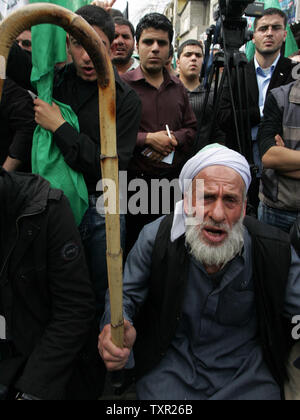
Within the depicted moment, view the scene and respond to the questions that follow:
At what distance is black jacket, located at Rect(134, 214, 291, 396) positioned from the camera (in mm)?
1633

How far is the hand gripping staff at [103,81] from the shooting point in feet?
2.99

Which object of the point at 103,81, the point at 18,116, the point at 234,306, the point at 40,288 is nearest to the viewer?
the point at 103,81

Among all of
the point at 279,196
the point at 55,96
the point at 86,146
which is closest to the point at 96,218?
the point at 86,146

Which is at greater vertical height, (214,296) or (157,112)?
(157,112)

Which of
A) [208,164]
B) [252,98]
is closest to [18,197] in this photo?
[208,164]

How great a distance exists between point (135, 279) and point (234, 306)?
53 cm

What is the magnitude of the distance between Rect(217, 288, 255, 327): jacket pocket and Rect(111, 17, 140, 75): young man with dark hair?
2580 mm

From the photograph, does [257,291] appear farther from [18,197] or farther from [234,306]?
[18,197]

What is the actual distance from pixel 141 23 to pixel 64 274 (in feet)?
7.35

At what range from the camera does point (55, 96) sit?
75.5 inches

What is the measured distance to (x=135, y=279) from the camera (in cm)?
173

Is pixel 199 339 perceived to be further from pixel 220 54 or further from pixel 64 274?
pixel 220 54

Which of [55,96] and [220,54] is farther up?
[220,54]

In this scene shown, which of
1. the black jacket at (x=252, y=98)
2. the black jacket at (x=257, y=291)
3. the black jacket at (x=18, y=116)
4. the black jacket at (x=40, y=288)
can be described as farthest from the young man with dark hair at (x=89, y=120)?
the black jacket at (x=252, y=98)
